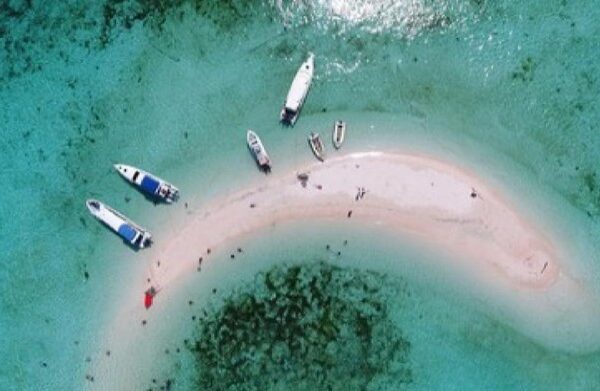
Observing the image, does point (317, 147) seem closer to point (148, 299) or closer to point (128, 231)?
point (128, 231)

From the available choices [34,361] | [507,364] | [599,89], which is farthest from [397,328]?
[34,361]

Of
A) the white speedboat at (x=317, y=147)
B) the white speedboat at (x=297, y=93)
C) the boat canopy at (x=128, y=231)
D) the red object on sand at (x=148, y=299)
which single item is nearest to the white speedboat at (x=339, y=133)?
the white speedboat at (x=317, y=147)

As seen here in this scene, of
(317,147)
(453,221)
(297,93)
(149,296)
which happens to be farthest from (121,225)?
(453,221)

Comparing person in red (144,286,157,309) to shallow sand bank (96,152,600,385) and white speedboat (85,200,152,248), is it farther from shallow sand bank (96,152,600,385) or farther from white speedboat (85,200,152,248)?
shallow sand bank (96,152,600,385)

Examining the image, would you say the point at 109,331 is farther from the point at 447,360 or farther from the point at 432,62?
the point at 432,62

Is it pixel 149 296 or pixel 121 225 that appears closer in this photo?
pixel 121 225

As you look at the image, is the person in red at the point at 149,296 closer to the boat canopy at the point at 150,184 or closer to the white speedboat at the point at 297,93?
the boat canopy at the point at 150,184
